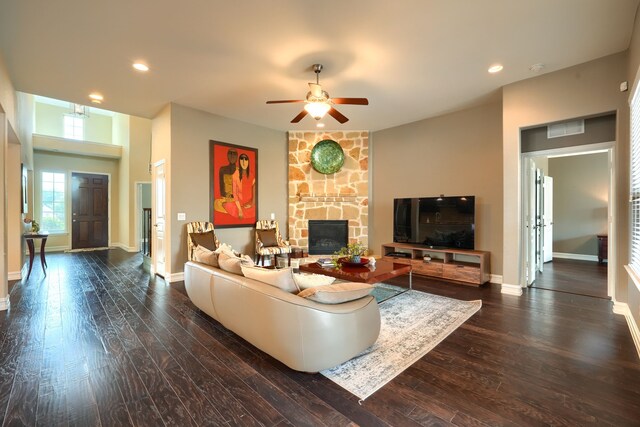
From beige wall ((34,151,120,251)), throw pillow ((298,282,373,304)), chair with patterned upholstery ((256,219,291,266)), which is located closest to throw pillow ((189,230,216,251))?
chair with patterned upholstery ((256,219,291,266))

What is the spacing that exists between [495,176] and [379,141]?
98.4 inches

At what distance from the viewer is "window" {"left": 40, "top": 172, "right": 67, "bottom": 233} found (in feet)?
26.1

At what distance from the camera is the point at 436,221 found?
511cm

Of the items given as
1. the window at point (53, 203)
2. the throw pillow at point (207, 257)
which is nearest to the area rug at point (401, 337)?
the throw pillow at point (207, 257)

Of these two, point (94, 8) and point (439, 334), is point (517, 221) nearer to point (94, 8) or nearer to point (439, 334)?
point (439, 334)

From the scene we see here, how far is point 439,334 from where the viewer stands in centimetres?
277

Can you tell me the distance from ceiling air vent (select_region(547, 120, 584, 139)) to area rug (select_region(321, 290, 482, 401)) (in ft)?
8.52

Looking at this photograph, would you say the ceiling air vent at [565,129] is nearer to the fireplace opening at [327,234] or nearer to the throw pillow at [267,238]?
the fireplace opening at [327,234]

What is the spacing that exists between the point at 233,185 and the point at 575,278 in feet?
20.8

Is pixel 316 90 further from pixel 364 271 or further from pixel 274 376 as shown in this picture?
pixel 274 376

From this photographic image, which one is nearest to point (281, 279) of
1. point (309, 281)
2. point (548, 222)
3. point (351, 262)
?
point (309, 281)

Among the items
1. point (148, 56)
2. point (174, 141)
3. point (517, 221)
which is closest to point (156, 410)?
point (148, 56)

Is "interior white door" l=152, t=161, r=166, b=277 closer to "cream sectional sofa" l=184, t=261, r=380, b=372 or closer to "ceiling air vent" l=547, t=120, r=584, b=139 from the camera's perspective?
"cream sectional sofa" l=184, t=261, r=380, b=372

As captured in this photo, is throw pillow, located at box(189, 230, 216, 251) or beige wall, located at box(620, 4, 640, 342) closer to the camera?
beige wall, located at box(620, 4, 640, 342)
